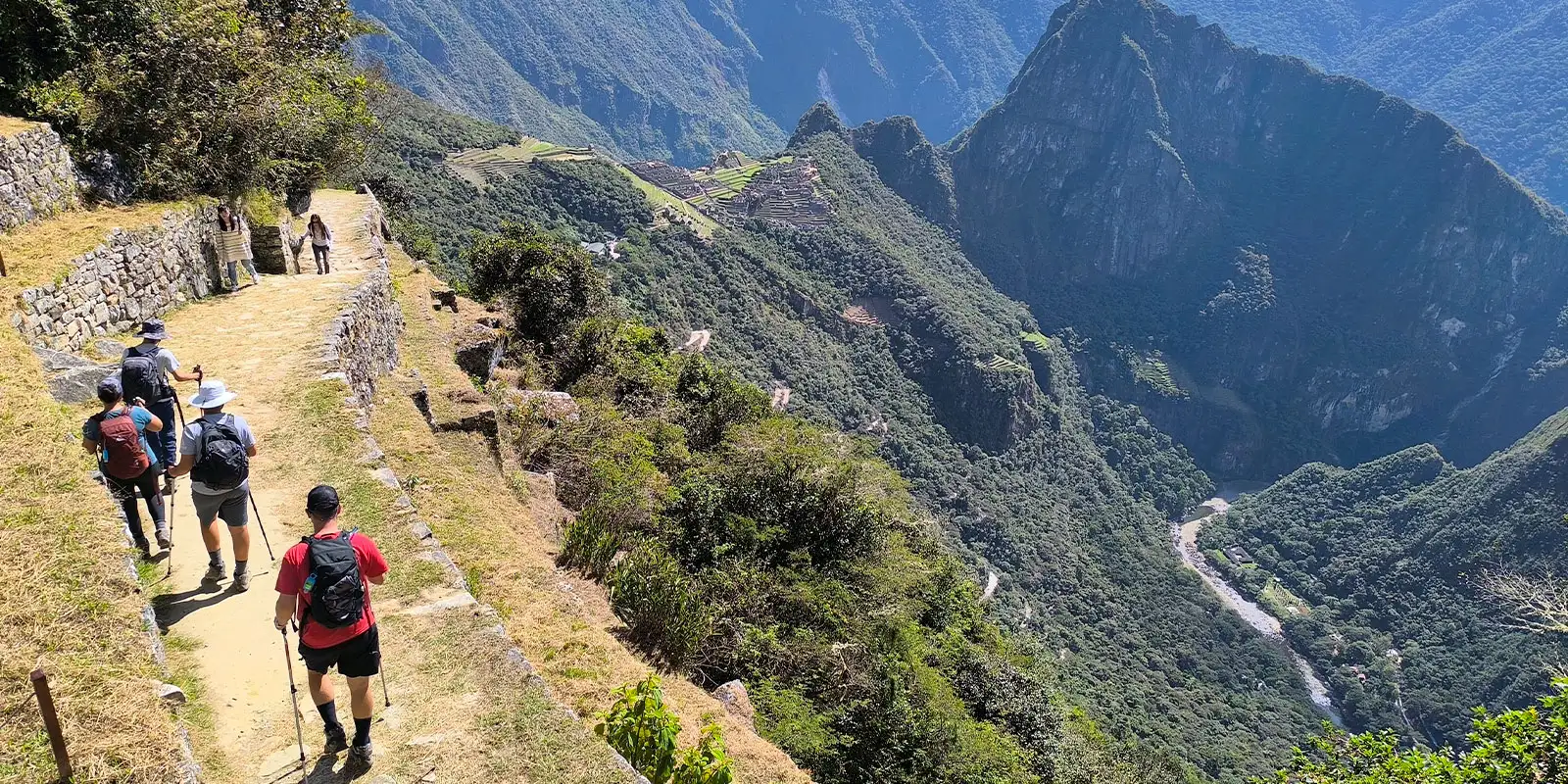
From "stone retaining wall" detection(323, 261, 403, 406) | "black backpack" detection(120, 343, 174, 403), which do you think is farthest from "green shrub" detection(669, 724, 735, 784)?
"stone retaining wall" detection(323, 261, 403, 406)

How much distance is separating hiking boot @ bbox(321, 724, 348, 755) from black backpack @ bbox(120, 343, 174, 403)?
14.7 feet

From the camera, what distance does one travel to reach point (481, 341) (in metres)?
17.3

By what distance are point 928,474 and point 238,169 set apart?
65.3 meters

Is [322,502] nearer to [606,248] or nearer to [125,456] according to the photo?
[125,456]

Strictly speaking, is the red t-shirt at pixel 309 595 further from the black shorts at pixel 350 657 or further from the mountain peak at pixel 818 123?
the mountain peak at pixel 818 123

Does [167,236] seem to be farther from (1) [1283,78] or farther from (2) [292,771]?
(1) [1283,78]

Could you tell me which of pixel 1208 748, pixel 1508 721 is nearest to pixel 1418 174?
pixel 1208 748

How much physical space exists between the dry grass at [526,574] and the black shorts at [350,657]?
2.59 metres

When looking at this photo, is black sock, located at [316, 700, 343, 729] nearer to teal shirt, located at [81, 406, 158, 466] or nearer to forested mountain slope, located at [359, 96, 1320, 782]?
teal shirt, located at [81, 406, 158, 466]

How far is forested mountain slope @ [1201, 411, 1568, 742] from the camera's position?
6122 cm

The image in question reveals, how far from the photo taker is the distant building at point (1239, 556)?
282 ft

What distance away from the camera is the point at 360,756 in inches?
215

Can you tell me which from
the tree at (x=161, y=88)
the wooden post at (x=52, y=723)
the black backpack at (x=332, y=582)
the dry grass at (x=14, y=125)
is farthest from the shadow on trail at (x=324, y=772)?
the tree at (x=161, y=88)

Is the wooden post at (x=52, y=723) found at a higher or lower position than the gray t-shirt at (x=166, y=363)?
lower
